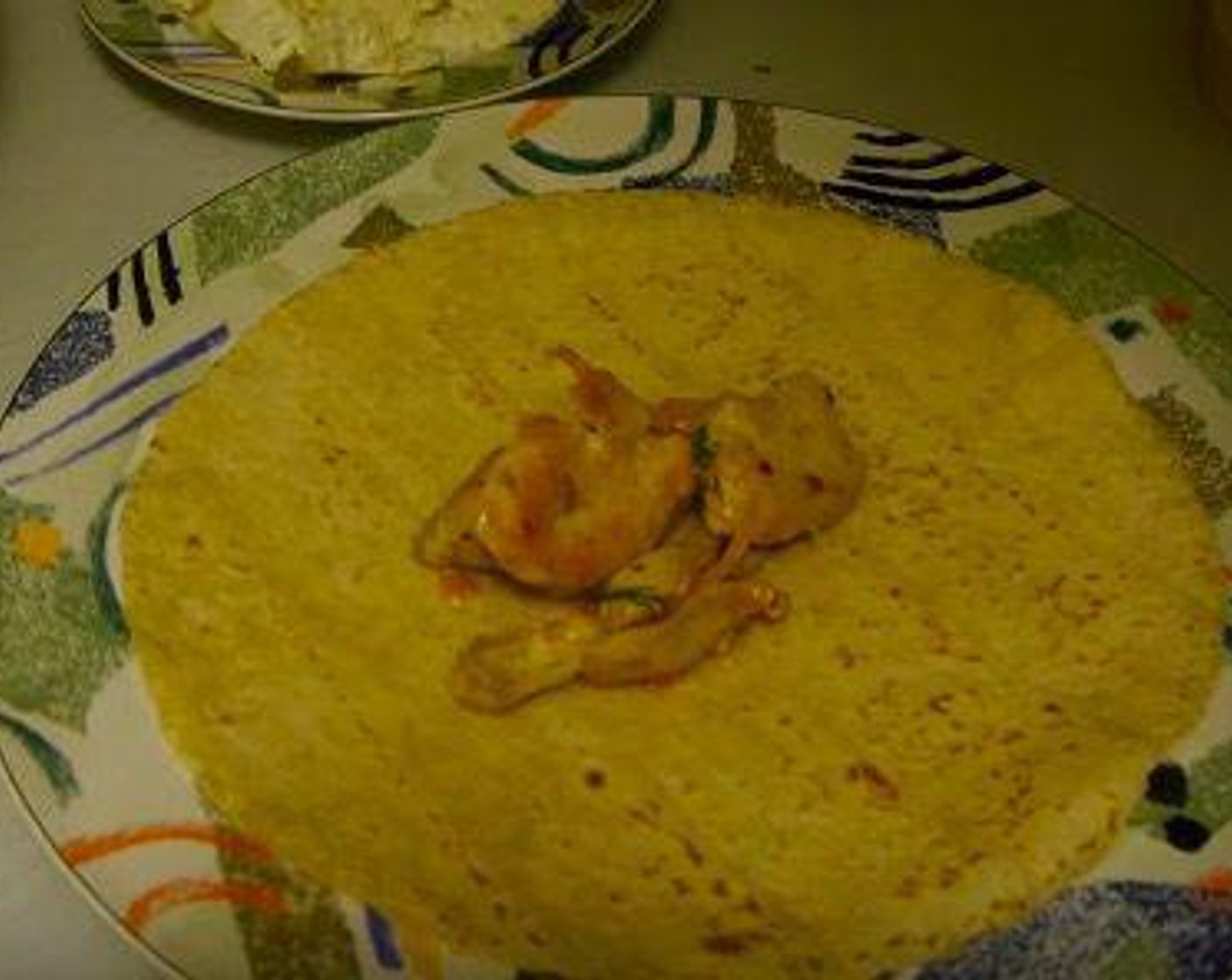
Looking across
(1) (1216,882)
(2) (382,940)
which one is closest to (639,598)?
(2) (382,940)

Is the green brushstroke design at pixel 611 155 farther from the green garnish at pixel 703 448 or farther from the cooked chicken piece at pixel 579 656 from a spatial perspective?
the cooked chicken piece at pixel 579 656

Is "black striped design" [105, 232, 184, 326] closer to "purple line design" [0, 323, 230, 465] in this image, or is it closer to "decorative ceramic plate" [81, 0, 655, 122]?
"purple line design" [0, 323, 230, 465]

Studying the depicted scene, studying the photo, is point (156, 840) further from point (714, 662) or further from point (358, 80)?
point (358, 80)

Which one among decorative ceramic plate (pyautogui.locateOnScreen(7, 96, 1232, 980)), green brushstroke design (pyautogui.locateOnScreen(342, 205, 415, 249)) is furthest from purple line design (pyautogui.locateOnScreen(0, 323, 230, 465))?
green brushstroke design (pyautogui.locateOnScreen(342, 205, 415, 249))

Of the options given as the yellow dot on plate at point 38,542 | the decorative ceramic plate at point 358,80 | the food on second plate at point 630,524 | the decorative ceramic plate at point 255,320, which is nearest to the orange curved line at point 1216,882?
the decorative ceramic plate at point 255,320

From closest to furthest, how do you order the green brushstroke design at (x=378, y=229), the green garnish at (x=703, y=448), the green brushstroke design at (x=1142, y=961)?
the green brushstroke design at (x=1142, y=961), the green garnish at (x=703, y=448), the green brushstroke design at (x=378, y=229)

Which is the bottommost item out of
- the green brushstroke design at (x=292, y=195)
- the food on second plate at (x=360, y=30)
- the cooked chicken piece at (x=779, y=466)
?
the cooked chicken piece at (x=779, y=466)

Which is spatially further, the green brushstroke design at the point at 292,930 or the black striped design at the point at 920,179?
the black striped design at the point at 920,179
